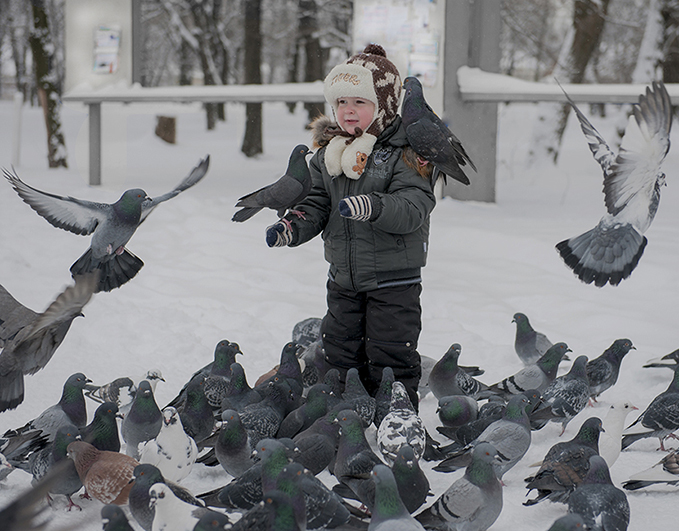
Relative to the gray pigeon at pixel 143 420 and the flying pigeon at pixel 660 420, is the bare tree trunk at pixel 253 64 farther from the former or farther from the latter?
the flying pigeon at pixel 660 420

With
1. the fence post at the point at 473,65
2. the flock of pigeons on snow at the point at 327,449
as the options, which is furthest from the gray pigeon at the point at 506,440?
the fence post at the point at 473,65

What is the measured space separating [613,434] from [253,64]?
14.7 metres

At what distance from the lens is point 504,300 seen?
5.92 meters

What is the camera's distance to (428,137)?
134 inches

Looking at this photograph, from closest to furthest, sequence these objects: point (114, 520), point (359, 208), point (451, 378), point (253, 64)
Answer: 1. point (114, 520)
2. point (359, 208)
3. point (451, 378)
4. point (253, 64)

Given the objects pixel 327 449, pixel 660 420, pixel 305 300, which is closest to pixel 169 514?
pixel 327 449

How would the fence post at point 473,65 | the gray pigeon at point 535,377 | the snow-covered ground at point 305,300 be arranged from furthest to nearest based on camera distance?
the fence post at point 473,65 → the gray pigeon at point 535,377 → the snow-covered ground at point 305,300

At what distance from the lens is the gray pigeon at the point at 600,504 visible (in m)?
2.46

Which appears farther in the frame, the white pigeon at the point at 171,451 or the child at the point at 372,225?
the child at the point at 372,225

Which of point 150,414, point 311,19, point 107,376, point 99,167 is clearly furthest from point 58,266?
point 311,19

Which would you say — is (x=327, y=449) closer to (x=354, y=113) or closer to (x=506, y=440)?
(x=506, y=440)

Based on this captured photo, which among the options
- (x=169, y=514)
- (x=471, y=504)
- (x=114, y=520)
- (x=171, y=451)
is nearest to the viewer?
(x=114, y=520)

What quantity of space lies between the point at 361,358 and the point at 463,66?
6700mm

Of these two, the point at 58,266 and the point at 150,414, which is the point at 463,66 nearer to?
the point at 58,266
